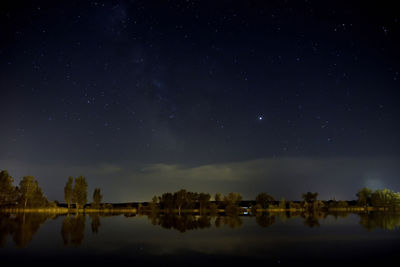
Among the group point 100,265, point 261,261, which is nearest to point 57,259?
point 100,265

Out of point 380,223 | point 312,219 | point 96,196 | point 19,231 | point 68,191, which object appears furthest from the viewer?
point 96,196

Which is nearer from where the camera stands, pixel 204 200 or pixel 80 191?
pixel 80 191

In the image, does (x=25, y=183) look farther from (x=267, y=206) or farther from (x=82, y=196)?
(x=267, y=206)

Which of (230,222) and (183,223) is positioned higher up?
(183,223)

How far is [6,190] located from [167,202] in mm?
64106

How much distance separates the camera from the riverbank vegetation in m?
87.4

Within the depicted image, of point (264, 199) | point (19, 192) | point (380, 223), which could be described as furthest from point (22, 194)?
point (264, 199)

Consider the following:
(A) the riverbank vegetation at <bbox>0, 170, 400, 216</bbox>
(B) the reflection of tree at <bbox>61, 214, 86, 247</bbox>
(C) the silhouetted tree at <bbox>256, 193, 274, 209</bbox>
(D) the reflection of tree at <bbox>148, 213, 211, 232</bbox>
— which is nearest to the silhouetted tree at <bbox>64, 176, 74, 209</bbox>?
(A) the riverbank vegetation at <bbox>0, 170, 400, 216</bbox>

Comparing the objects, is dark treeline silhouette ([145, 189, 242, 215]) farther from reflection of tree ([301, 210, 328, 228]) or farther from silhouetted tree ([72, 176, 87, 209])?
reflection of tree ([301, 210, 328, 228])

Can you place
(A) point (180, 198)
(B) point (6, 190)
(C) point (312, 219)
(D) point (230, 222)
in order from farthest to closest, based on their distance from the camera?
(A) point (180, 198) → (B) point (6, 190) → (C) point (312, 219) → (D) point (230, 222)

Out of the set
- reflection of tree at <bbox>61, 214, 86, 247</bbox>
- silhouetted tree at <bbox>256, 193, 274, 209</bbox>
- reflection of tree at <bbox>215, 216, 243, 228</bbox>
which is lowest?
silhouetted tree at <bbox>256, 193, 274, 209</bbox>

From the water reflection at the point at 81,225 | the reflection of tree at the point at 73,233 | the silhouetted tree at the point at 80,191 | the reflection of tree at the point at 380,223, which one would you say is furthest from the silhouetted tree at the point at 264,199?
the reflection of tree at the point at 73,233

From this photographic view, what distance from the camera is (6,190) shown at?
280 ft

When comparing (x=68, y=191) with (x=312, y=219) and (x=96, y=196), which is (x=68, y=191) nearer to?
(x=96, y=196)
